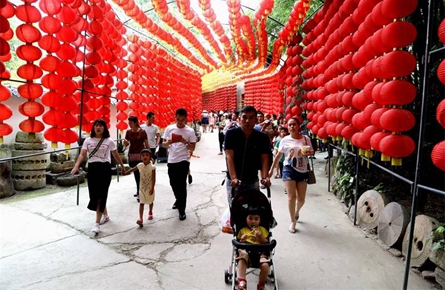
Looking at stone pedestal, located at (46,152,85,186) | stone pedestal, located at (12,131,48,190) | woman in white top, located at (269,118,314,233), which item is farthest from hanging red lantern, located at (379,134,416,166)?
stone pedestal, located at (12,131,48,190)

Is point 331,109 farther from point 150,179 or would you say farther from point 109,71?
point 109,71

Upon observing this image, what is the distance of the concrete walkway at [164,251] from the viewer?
340 cm

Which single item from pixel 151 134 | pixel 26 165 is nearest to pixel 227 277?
pixel 151 134

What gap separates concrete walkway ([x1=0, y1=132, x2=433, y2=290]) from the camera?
3.40m

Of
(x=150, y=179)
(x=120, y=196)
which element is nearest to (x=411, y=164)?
(x=150, y=179)

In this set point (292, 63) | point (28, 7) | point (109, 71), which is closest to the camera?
point (28, 7)

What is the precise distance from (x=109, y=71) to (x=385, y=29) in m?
5.18

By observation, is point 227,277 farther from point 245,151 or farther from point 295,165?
point 295,165

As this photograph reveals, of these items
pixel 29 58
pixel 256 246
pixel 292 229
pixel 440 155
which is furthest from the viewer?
pixel 292 229

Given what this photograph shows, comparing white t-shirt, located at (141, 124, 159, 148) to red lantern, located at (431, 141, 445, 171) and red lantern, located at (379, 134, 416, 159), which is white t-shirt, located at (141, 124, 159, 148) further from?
red lantern, located at (431, 141, 445, 171)

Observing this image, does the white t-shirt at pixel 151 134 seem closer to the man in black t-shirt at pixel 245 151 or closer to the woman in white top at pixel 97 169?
the woman in white top at pixel 97 169

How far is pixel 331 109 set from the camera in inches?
230

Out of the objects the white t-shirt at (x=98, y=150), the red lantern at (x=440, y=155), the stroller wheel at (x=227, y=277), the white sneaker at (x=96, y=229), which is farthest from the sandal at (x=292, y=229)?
the white t-shirt at (x=98, y=150)

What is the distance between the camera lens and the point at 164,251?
4152 mm
